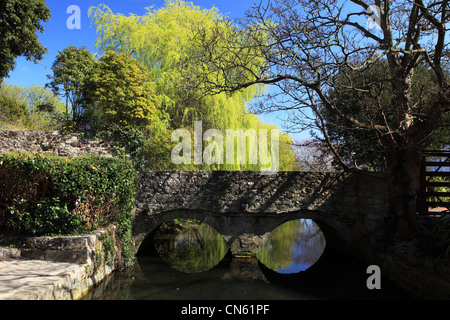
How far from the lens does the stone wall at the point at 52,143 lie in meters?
11.2

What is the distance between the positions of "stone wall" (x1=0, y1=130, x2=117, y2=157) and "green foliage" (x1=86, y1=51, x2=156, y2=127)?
1.18m

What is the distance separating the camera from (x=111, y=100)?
11953mm

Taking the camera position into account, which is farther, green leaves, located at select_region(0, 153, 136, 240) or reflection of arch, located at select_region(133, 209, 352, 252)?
reflection of arch, located at select_region(133, 209, 352, 252)

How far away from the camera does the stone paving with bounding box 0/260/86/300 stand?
3986 millimetres

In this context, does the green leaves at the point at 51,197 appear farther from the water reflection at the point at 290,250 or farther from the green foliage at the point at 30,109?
the green foliage at the point at 30,109

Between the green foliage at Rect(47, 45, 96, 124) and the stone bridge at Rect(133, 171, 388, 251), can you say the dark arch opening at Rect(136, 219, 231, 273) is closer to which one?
the stone bridge at Rect(133, 171, 388, 251)

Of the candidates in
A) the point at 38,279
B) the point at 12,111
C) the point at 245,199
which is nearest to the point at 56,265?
the point at 38,279

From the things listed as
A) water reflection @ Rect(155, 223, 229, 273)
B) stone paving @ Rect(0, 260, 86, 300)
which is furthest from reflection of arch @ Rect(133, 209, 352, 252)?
stone paving @ Rect(0, 260, 86, 300)

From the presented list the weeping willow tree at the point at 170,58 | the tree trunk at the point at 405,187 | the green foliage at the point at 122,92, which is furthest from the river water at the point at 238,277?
the green foliage at the point at 122,92

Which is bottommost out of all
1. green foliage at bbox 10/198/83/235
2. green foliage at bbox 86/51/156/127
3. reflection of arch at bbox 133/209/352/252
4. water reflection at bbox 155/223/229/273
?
water reflection at bbox 155/223/229/273

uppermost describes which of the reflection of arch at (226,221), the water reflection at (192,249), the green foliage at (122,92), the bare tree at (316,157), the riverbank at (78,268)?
the green foliage at (122,92)

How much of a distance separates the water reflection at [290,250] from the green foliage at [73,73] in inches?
A: 400

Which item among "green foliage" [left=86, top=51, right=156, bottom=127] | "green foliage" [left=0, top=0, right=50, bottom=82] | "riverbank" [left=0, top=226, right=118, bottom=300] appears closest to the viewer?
"riverbank" [left=0, top=226, right=118, bottom=300]

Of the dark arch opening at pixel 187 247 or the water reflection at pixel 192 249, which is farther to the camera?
the dark arch opening at pixel 187 247
